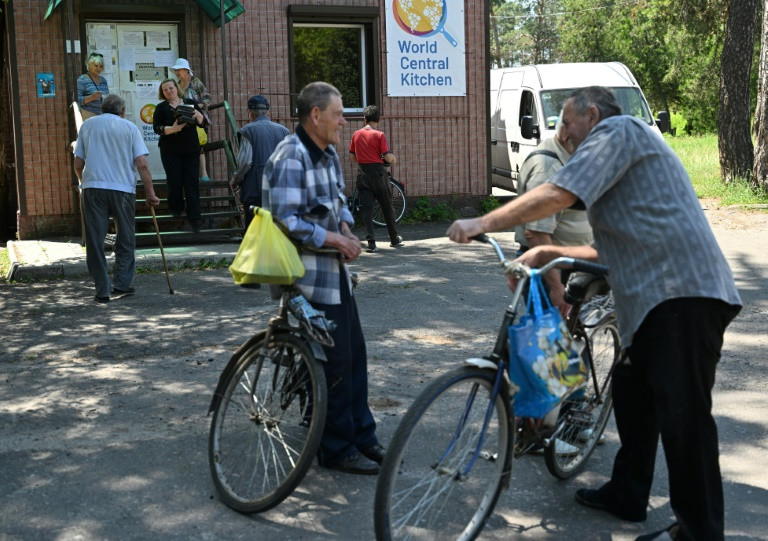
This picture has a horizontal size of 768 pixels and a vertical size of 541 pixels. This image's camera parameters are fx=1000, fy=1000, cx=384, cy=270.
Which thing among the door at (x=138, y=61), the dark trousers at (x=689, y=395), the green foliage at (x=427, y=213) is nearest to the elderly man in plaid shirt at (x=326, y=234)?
the dark trousers at (x=689, y=395)

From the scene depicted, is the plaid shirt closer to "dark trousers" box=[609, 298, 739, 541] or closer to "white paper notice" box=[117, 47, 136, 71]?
"dark trousers" box=[609, 298, 739, 541]

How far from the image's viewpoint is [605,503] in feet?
14.8

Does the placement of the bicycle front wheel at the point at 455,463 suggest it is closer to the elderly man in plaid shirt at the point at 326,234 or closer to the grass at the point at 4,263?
the elderly man in plaid shirt at the point at 326,234

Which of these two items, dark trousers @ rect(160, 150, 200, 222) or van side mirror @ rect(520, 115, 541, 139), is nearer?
dark trousers @ rect(160, 150, 200, 222)

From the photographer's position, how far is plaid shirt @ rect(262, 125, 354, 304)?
4727mm

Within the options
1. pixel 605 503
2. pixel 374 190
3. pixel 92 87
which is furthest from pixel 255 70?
pixel 605 503

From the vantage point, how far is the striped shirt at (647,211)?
377 centimetres

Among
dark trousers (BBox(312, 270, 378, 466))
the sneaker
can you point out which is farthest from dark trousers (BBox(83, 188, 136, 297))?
dark trousers (BBox(312, 270, 378, 466))

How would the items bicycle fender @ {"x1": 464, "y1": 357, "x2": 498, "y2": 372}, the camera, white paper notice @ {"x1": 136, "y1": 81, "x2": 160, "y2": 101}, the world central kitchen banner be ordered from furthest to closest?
the world central kitchen banner → white paper notice @ {"x1": 136, "y1": 81, "x2": 160, "y2": 101} → the camera → bicycle fender @ {"x1": 464, "y1": 357, "x2": 498, "y2": 372}

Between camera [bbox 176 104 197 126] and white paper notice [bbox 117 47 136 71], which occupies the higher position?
white paper notice [bbox 117 47 136 71]

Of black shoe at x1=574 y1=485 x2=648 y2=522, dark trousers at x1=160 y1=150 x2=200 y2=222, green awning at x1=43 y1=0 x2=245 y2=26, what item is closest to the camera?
black shoe at x1=574 y1=485 x2=648 y2=522

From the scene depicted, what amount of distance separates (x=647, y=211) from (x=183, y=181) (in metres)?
9.45

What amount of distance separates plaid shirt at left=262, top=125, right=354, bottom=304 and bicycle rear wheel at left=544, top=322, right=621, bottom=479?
1242 millimetres

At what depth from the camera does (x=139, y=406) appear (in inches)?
244
